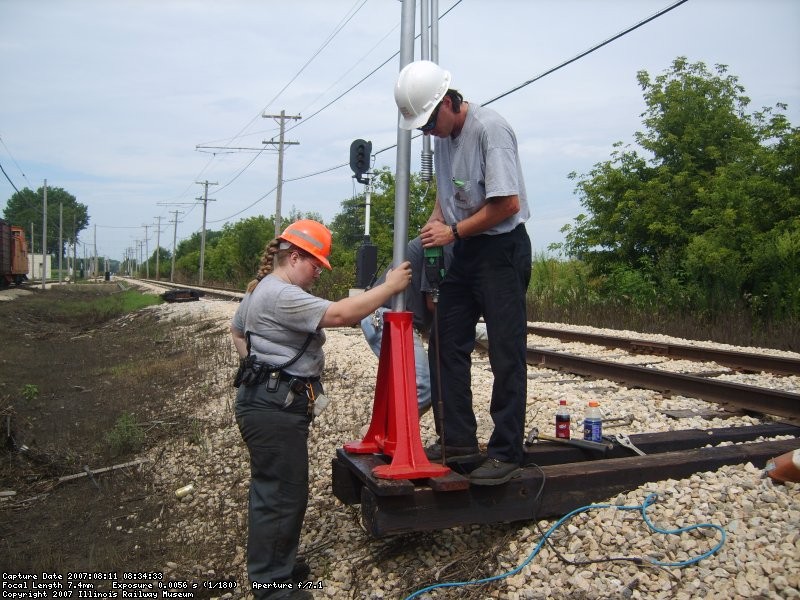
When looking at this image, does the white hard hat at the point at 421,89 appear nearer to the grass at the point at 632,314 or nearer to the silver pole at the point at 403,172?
the silver pole at the point at 403,172

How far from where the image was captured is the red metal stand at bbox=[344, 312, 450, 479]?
349cm

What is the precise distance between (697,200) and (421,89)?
759 inches

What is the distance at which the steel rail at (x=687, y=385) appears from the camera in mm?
5938

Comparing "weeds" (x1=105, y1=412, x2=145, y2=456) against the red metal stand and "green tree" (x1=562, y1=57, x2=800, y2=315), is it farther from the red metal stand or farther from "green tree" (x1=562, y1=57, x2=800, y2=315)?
"green tree" (x1=562, y1=57, x2=800, y2=315)

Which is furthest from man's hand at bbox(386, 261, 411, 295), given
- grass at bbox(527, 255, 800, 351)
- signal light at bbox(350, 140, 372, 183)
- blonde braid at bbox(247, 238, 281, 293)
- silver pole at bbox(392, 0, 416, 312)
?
signal light at bbox(350, 140, 372, 183)

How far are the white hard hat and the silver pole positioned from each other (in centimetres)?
18

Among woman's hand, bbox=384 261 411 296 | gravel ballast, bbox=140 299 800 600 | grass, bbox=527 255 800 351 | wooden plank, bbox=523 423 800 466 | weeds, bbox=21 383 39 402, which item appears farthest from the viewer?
grass, bbox=527 255 800 351

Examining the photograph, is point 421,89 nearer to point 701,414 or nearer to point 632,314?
point 701,414

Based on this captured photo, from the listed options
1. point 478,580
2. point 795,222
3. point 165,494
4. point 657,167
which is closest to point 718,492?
point 478,580

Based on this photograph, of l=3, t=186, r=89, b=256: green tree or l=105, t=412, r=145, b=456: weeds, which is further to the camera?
l=3, t=186, r=89, b=256: green tree

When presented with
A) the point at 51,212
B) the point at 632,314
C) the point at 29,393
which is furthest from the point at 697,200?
the point at 51,212

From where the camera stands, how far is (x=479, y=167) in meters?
3.58

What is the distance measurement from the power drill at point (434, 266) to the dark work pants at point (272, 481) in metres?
0.91

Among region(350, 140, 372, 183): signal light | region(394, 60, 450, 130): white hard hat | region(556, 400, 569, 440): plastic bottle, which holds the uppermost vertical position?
region(350, 140, 372, 183): signal light
